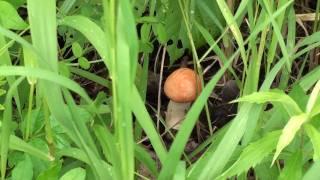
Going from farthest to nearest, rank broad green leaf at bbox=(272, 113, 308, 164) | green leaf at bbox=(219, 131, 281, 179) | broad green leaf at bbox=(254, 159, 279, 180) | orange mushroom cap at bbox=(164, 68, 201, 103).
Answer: orange mushroom cap at bbox=(164, 68, 201, 103)
broad green leaf at bbox=(254, 159, 279, 180)
green leaf at bbox=(219, 131, 281, 179)
broad green leaf at bbox=(272, 113, 308, 164)

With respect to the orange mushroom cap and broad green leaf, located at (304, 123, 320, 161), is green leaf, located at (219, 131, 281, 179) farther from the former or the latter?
the orange mushroom cap

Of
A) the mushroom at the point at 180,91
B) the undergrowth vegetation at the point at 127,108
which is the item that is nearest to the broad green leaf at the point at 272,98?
the undergrowth vegetation at the point at 127,108

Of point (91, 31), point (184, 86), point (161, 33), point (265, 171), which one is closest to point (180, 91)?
point (184, 86)

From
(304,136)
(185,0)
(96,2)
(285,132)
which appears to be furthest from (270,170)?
(96,2)

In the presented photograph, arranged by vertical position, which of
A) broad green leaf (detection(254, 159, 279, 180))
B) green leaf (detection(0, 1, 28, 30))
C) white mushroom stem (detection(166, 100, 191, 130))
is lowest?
white mushroom stem (detection(166, 100, 191, 130))

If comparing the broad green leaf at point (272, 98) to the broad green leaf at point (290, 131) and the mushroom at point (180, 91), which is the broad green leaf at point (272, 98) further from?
the mushroom at point (180, 91)

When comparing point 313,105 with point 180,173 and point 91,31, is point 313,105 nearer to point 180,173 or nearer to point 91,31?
point 180,173

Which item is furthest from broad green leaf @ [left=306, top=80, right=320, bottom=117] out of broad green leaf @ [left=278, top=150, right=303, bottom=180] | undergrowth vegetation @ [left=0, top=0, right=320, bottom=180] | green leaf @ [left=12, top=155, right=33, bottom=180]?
green leaf @ [left=12, top=155, right=33, bottom=180]
